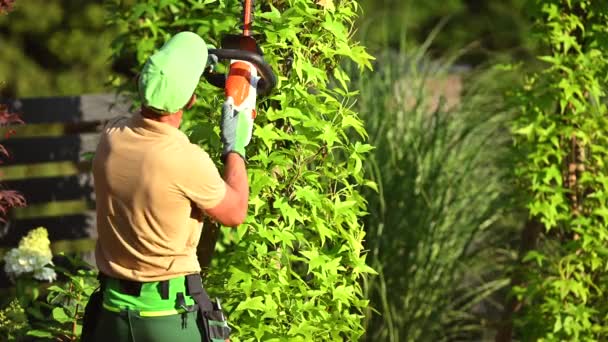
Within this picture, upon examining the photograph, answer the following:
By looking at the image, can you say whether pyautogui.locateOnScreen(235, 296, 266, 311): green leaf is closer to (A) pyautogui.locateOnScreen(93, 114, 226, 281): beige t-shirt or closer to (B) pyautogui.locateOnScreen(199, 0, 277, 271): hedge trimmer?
(A) pyautogui.locateOnScreen(93, 114, 226, 281): beige t-shirt

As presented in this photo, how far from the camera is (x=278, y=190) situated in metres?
4.70

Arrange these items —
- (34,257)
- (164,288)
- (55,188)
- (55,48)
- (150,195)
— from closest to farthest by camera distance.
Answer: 1. (150,195)
2. (164,288)
3. (34,257)
4. (55,188)
5. (55,48)

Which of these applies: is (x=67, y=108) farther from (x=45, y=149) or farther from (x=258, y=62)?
(x=258, y=62)

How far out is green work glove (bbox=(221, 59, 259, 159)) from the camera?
159 inches

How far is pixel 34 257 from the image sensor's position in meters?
5.94

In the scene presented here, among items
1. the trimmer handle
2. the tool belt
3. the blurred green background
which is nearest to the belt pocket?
the tool belt

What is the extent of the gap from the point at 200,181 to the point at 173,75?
0.33 metres

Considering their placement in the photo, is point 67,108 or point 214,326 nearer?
point 214,326

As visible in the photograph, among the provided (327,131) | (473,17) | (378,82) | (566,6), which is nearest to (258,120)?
(327,131)

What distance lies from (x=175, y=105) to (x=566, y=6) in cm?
273

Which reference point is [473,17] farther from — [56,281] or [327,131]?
[327,131]

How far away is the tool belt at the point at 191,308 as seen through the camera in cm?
392

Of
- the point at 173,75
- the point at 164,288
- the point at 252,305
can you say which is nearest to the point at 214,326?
the point at 164,288

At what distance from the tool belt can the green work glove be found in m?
0.42
